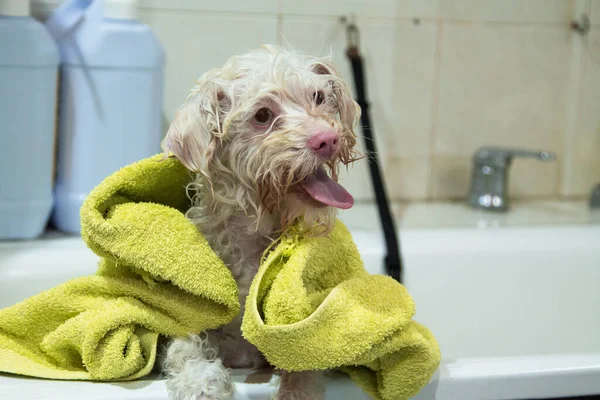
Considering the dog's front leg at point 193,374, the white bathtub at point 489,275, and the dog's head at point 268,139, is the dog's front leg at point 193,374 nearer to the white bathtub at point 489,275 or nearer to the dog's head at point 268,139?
the dog's head at point 268,139

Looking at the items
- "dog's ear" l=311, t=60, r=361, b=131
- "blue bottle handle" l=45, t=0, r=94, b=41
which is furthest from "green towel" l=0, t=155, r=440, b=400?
"blue bottle handle" l=45, t=0, r=94, b=41

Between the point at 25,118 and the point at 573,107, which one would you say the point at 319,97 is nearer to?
the point at 25,118

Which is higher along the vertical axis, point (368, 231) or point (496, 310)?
point (368, 231)

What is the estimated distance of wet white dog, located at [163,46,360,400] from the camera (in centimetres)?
81

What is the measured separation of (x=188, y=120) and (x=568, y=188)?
4.05ft

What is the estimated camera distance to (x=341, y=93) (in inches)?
35.7

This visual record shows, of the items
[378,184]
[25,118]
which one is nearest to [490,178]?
[378,184]

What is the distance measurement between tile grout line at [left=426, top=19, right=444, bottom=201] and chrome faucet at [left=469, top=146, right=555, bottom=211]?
9 centimetres

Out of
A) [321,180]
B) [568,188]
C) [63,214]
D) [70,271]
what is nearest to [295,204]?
[321,180]

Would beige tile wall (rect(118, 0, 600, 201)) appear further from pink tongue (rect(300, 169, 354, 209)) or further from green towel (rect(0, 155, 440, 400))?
pink tongue (rect(300, 169, 354, 209))

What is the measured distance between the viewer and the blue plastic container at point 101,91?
4.42 feet

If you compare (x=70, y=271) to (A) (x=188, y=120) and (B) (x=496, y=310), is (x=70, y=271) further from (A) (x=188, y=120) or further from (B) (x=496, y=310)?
(B) (x=496, y=310)

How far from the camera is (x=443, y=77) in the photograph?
1.68m

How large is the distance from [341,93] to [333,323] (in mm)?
269
